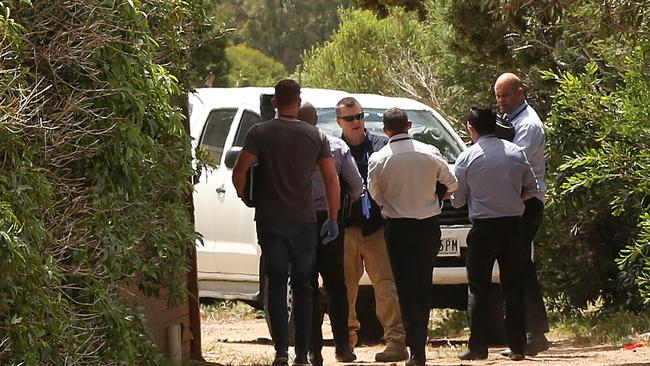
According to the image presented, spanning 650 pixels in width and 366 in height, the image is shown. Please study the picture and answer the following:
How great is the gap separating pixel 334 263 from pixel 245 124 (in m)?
2.88

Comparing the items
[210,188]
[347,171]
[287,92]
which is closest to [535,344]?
[347,171]

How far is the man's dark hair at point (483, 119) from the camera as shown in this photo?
33.1 ft

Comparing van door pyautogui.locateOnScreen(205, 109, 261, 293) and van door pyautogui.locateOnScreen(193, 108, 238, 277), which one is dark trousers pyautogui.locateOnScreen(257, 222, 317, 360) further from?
van door pyautogui.locateOnScreen(193, 108, 238, 277)

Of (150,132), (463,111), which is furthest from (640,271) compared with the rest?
(150,132)

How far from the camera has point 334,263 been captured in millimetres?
9836

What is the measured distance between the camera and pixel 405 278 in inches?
380

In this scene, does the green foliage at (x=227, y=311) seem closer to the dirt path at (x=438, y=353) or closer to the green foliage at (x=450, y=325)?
the dirt path at (x=438, y=353)

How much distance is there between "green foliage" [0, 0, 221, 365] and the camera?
5660 mm

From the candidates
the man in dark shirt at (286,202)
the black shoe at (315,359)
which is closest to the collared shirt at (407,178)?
the man in dark shirt at (286,202)

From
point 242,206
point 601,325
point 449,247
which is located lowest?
point 601,325

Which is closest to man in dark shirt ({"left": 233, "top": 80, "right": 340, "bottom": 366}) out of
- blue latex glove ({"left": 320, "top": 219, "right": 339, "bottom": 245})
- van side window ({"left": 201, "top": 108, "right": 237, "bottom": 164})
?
blue latex glove ({"left": 320, "top": 219, "right": 339, "bottom": 245})

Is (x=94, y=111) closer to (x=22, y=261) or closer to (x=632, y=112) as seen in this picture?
(x=22, y=261)

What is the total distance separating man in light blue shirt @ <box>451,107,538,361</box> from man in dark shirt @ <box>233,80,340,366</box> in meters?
1.52

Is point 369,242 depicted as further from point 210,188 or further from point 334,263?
point 210,188
